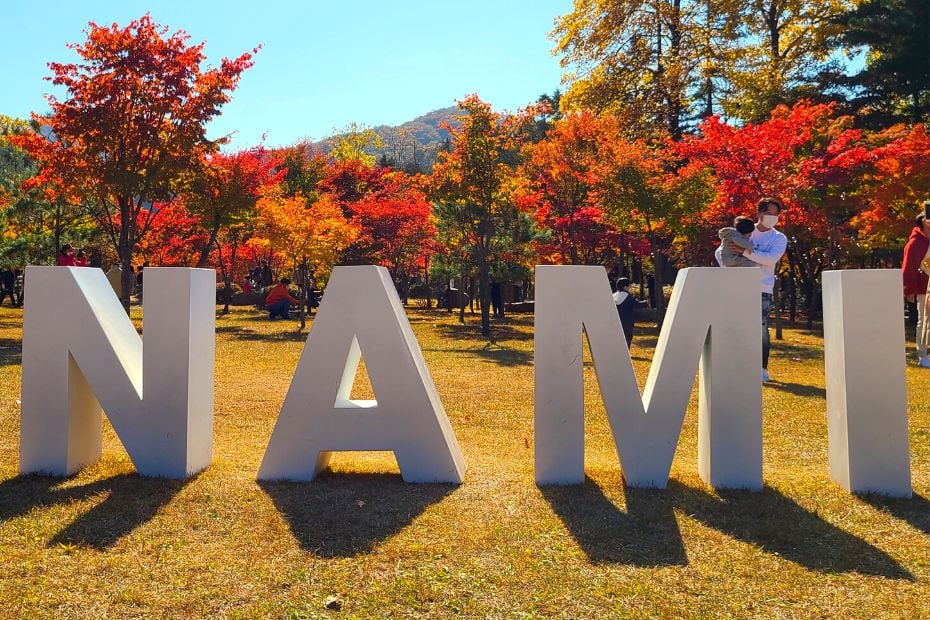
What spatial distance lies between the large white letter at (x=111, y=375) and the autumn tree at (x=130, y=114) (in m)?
13.0

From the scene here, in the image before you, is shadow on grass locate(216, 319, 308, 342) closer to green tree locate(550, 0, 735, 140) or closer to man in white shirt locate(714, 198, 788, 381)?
man in white shirt locate(714, 198, 788, 381)

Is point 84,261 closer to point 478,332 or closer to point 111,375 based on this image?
point 478,332

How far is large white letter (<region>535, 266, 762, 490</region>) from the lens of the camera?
4172 mm

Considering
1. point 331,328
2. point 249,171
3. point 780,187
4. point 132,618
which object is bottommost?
point 132,618

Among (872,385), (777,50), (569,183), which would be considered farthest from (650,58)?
(872,385)

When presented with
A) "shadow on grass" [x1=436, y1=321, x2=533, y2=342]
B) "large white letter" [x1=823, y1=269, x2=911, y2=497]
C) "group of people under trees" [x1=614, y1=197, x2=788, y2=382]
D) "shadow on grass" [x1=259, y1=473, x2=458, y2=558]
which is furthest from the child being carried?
"shadow on grass" [x1=436, y1=321, x2=533, y2=342]

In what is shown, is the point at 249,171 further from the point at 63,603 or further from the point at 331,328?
the point at 63,603

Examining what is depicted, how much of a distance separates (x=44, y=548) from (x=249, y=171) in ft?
61.5

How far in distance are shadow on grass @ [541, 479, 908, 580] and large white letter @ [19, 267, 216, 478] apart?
7.48 feet

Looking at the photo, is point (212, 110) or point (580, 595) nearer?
point (580, 595)

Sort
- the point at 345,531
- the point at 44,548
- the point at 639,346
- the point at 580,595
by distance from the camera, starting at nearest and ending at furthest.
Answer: the point at 580,595, the point at 44,548, the point at 345,531, the point at 639,346

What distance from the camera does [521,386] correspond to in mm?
8727

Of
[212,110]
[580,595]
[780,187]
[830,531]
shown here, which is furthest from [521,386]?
[212,110]

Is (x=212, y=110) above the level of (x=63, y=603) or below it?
above
